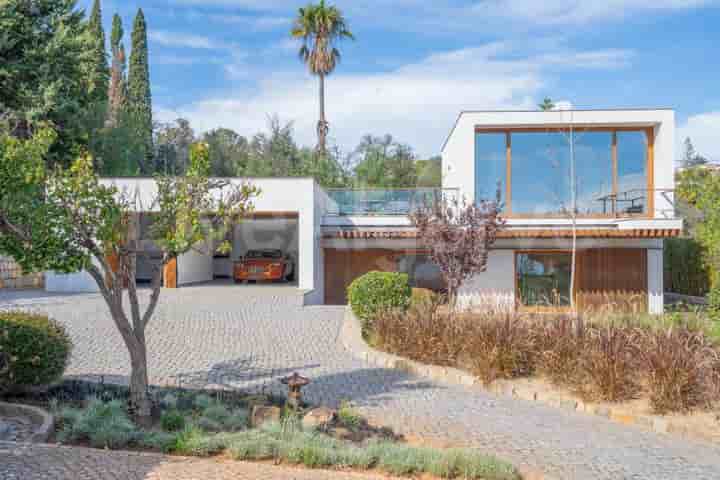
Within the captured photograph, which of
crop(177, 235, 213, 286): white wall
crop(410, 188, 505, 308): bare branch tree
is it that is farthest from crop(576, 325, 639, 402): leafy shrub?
crop(177, 235, 213, 286): white wall

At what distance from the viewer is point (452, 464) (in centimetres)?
547

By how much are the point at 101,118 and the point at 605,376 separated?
105 feet

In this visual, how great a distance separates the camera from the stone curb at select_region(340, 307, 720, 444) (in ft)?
24.6

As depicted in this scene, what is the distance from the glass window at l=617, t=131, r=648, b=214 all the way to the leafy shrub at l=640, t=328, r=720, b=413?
37.8 feet

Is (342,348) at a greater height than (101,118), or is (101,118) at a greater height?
(101,118)

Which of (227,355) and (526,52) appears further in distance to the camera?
(526,52)

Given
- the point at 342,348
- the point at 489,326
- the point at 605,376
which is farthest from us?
the point at 342,348

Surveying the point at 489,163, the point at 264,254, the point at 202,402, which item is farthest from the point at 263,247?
the point at 202,402

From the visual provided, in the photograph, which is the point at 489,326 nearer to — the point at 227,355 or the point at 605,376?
the point at 605,376

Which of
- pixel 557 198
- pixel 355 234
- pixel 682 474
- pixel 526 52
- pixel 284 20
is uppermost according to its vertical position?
pixel 284 20

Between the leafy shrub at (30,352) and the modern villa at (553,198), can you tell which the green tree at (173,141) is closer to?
the modern villa at (553,198)

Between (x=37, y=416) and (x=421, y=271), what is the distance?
15702mm

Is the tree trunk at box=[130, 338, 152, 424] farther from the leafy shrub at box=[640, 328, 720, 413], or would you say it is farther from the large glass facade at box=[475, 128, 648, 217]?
the large glass facade at box=[475, 128, 648, 217]

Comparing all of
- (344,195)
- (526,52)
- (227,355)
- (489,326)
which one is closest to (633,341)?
(489,326)
